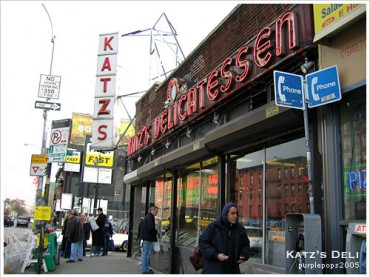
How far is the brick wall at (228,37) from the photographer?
7.34 m

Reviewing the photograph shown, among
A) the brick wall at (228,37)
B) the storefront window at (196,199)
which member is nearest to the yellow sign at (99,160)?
the brick wall at (228,37)

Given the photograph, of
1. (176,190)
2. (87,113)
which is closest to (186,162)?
(176,190)

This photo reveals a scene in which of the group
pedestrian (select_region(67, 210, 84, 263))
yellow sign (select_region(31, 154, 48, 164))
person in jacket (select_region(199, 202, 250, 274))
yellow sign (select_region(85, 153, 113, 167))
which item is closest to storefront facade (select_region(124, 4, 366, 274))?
person in jacket (select_region(199, 202, 250, 274))

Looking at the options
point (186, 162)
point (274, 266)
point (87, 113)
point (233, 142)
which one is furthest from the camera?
point (87, 113)

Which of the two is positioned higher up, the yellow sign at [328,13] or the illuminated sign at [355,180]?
the yellow sign at [328,13]

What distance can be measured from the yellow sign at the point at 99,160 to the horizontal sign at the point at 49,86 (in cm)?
3085

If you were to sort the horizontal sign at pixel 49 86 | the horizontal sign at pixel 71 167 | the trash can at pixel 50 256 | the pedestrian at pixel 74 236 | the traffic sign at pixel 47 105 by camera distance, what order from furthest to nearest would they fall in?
1. the horizontal sign at pixel 71 167
2. the horizontal sign at pixel 49 86
3. the pedestrian at pixel 74 236
4. the traffic sign at pixel 47 105
5. the trash can at pixel 50 256

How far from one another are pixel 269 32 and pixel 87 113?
5589cm

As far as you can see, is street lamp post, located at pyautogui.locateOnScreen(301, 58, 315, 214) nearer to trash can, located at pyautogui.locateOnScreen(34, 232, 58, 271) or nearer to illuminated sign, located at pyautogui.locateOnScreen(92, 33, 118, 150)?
trash can, located at pyautogui.locateOnScreen(34, 232, 58, 271)

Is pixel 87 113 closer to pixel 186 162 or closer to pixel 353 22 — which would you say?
pixel 186 162

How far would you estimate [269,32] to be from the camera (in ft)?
Result: 21.4

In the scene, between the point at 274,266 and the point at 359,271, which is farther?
the point at 274,266

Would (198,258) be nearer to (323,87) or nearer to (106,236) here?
(323,87)

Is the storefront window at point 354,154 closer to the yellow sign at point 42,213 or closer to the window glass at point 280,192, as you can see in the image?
the window glass at point 280,192
